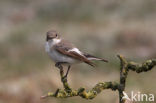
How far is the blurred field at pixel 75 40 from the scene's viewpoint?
13.7m

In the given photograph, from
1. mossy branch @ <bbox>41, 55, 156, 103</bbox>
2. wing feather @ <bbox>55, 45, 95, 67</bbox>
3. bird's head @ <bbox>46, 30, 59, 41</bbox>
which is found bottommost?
mossy branch @ <bbox>41, 55, 156, 103</bbox>

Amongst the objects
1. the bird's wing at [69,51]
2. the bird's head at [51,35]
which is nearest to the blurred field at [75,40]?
the bird's wing at [69,51]

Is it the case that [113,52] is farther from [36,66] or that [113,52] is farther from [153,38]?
[36,66]

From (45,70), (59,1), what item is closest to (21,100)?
(45,70)

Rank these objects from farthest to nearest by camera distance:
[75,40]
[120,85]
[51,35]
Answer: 1. [75,40]
2. [51,35]
3. [120,85]

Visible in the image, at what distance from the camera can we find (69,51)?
21.5 ft

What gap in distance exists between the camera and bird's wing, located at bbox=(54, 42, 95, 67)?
6.26 m

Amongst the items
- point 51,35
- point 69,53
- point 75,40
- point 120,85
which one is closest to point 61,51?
point 69,53

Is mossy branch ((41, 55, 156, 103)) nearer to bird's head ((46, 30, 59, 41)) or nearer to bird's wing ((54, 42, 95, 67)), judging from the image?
bird's wing ((54, 42, 95, 67))

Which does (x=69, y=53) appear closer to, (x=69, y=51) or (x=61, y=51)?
(x=69, y=51)

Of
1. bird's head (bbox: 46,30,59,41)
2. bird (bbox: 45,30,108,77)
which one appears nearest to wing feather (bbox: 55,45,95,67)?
bird (bbox: 45,30,108,77)

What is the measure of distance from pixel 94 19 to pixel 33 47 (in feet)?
17.8

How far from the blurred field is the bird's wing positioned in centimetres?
578

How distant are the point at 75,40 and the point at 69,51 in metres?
16.0
